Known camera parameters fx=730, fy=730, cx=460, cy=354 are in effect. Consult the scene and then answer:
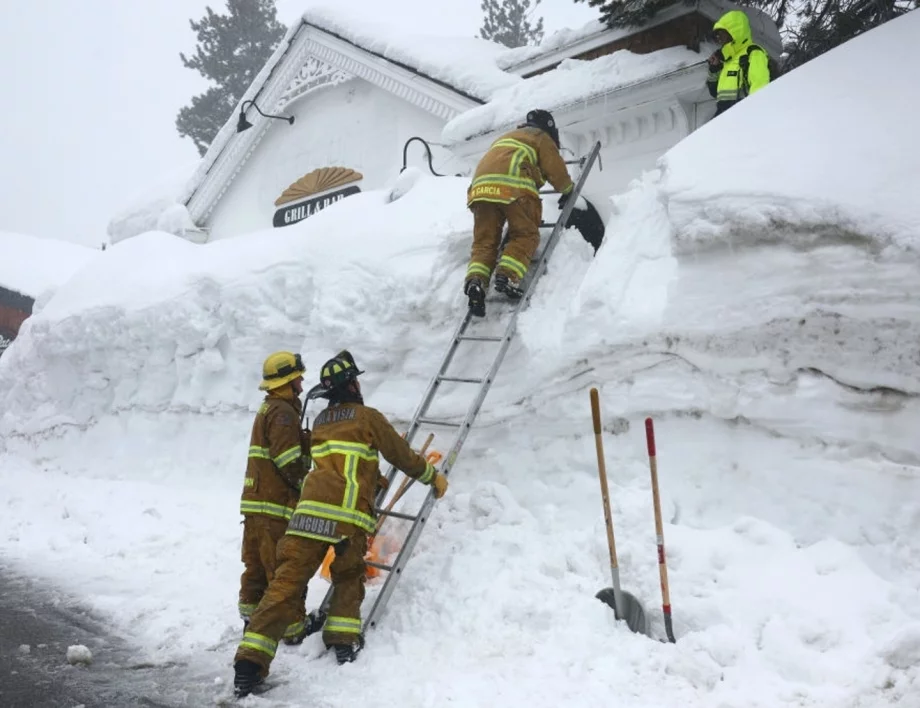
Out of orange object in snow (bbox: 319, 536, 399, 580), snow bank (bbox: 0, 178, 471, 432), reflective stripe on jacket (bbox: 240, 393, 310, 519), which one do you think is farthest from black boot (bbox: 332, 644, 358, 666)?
snow bank (bbox: 0, 178, 471, 432)

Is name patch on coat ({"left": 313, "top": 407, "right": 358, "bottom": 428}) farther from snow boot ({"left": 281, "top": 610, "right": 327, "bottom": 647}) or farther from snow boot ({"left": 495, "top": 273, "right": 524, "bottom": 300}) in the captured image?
snow boot ({"left": 495, "top": 273, "right": 524, "bottom": 300})

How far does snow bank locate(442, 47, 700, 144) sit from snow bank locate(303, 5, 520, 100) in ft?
1.75

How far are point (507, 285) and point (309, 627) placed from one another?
2670 millimetres

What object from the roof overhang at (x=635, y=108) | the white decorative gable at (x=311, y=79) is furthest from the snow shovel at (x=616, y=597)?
the white decorative gable at (x=311, y=79)

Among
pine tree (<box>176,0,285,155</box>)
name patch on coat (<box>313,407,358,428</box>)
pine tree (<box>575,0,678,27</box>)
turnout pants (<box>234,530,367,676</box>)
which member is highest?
pine tree (<box>176,0,285,155</box>)

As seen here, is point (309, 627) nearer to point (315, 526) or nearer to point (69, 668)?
point (315, 526)

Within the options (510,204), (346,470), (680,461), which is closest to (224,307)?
(510,204)

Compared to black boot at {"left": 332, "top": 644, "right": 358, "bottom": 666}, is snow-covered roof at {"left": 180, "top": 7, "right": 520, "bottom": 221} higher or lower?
higher

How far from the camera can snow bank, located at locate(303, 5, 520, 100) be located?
9.23 metres

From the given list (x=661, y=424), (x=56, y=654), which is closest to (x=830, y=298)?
(x=661, y=424)

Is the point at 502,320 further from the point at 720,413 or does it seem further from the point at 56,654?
the point at 56,654

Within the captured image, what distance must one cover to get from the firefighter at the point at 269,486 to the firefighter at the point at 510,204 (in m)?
1.69

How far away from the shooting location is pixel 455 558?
4.64 m

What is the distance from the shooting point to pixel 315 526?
3.94 metres
